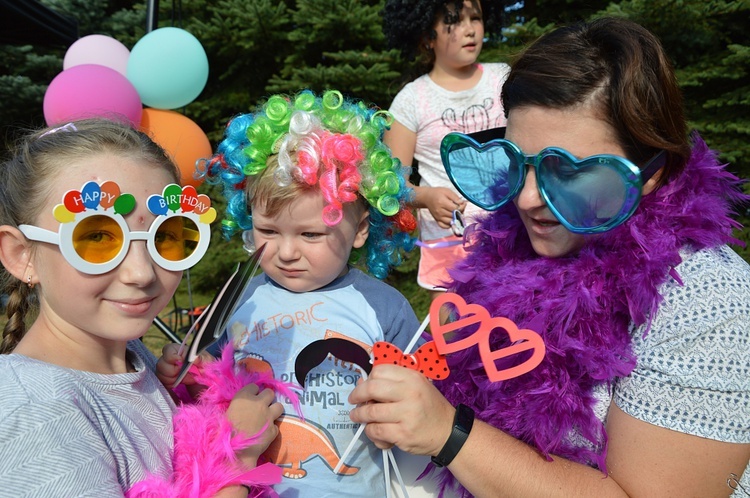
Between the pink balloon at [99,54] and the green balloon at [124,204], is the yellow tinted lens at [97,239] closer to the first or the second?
the green balloon at [124,204]

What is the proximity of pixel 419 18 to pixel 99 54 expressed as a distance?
2.28 meters

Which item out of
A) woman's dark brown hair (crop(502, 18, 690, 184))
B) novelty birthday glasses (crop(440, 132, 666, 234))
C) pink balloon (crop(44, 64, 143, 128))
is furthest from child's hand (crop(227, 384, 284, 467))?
pink balloon (crop(44, 64, 143, 128))

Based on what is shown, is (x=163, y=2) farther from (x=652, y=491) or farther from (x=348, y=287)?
(x=652, y=491)

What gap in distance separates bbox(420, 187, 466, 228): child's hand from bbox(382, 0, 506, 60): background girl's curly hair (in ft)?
3.57

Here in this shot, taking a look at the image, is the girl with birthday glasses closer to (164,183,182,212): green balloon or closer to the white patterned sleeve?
(164,183,182,212): green balloon

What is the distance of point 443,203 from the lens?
2.96 meters

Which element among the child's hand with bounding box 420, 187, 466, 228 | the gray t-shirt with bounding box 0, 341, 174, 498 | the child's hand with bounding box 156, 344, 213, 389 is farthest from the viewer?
the child's hand with bounding box 420, 187, 466, 228

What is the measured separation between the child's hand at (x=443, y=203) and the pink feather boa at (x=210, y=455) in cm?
161

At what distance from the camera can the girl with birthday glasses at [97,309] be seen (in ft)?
3.52

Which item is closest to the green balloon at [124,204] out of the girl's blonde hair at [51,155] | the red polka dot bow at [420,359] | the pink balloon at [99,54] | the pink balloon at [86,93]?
the girl's blonde hair at [51,155]

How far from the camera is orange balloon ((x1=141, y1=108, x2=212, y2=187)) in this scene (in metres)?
3.86

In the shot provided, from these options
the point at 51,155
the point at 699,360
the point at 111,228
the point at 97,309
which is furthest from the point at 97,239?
the point at 699,360

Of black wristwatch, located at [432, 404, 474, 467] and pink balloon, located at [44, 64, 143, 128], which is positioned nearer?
black wristwatch, located at [432, 404, 474, 467]

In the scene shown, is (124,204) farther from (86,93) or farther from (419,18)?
(419,18)
